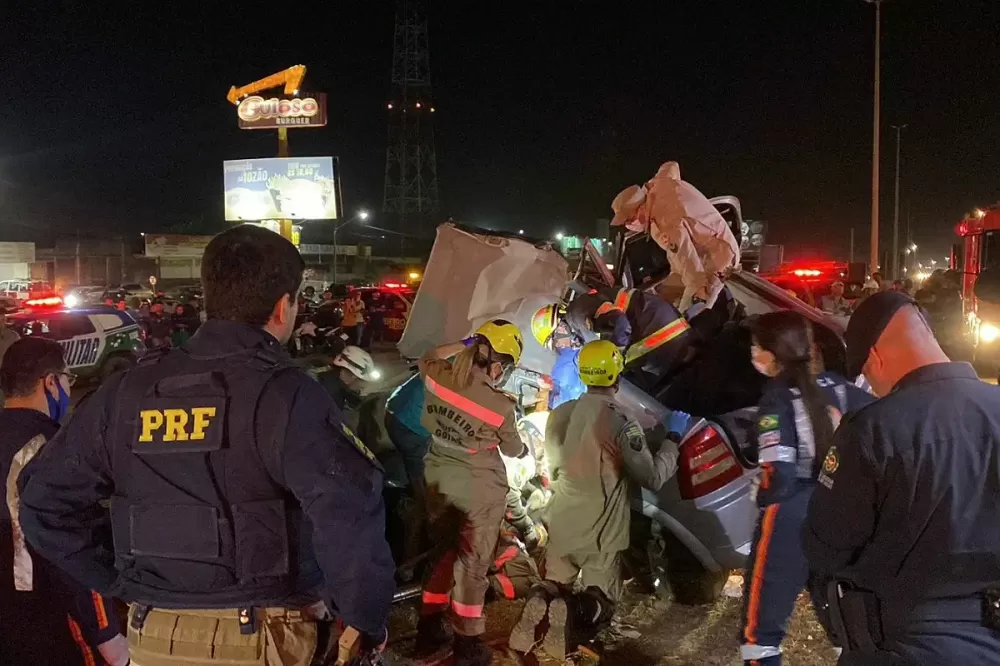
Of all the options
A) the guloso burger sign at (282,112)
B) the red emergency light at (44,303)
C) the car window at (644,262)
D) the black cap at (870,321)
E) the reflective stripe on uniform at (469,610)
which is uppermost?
the guloso burger sign at (282,112)

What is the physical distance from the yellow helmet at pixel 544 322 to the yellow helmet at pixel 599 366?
6.27 ft

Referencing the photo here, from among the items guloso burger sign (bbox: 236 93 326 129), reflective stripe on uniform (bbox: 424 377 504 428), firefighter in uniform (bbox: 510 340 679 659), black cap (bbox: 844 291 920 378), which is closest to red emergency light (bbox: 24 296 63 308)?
reflective stripe on uniform (bbox: 424 377 504 428)

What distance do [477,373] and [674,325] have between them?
7.05 feet

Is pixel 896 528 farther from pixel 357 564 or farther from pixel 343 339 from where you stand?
pixel 343 339

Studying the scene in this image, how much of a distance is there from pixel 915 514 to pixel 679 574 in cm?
354

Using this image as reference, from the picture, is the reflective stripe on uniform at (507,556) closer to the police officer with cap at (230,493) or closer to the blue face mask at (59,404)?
the blue face mask at (59,404)

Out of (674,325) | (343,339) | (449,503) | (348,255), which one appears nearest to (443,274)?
(674,325)

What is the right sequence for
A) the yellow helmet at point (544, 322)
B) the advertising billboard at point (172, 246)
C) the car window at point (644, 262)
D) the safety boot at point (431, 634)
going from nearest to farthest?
1. the safety boot at point (431, 634)
2. the yellow helmet at point (544, 322)
3. the car window at point (644, 262)
4. the advertising billboard at point (172, 246)

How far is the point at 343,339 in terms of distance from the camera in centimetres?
1648

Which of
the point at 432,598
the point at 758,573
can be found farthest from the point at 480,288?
the point at 758,573

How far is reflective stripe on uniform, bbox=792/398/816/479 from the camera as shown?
138 inches

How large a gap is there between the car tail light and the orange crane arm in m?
31.8

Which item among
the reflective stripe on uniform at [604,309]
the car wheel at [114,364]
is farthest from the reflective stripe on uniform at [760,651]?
the car wheel at [114,364]

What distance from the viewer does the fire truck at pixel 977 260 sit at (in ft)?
38.7
